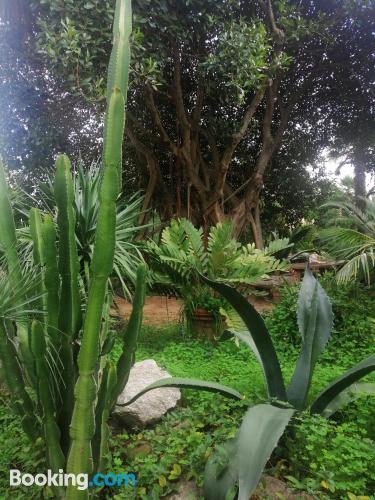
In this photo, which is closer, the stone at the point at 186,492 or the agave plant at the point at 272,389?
the agave plant at the point at 272,389

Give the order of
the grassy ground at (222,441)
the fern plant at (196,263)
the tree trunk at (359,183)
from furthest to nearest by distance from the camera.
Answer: the tree trunk at (359,183)
the fern plant at (196,263)
the grassy ground at (222,441)

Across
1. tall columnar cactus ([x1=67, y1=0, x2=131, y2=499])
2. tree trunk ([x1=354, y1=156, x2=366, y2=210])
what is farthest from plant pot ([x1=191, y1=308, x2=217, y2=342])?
tree trunk ([x1=354, y1=156, x2=366, y2=210])

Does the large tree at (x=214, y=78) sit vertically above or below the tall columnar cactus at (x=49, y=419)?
above

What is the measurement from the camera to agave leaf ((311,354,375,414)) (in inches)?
72.7

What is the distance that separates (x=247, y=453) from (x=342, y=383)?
2.55 feet

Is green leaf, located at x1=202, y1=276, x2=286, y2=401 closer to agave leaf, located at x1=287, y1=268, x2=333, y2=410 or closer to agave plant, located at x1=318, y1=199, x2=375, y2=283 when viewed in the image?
agave leaf, located at x1=287, y1=268, x2=333, y2=410

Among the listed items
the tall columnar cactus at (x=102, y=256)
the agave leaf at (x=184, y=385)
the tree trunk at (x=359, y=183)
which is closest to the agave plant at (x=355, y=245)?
the agave leaf at (x=184, y=385)

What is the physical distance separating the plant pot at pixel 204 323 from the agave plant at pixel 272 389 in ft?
7.04

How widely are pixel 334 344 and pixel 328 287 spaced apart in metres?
1.19

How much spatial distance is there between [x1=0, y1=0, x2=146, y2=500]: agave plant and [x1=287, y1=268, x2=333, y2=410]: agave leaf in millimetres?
903

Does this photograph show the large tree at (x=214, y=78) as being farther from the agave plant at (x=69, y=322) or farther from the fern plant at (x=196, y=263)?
the agave plant at (x=69, y=322)

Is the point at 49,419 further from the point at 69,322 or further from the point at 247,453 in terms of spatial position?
the point at 247,453

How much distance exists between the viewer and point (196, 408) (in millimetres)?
2461

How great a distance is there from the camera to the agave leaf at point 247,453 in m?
1.36
